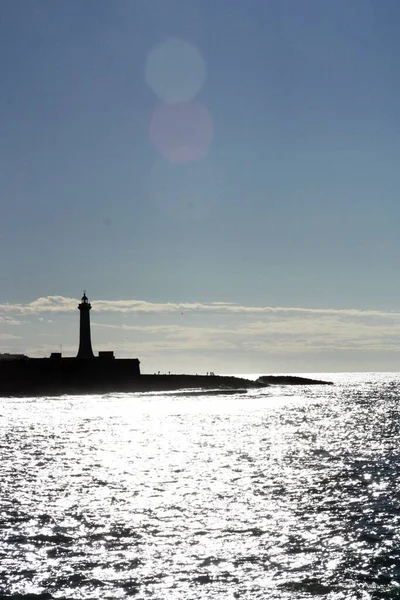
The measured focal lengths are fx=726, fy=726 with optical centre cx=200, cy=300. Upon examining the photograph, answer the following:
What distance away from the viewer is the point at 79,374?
14962 cm

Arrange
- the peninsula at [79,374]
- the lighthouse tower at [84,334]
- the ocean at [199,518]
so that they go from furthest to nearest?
1. the lighthouse tower at [84,334]
2. the peninsula at [79,374]
3. the ocean at [199,518]

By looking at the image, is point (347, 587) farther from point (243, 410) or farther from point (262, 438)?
point (243, 410)

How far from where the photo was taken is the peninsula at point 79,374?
471 ft

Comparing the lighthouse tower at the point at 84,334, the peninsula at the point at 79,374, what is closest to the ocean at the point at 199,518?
the peninsula at the point at 79,374

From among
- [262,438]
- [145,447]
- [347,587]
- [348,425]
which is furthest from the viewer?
[348,425]

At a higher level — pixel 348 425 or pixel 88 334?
pixel 88 334

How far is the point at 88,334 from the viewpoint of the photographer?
504 feet

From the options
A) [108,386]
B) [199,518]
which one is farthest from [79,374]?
[199,518]

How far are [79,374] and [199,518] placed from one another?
405ft

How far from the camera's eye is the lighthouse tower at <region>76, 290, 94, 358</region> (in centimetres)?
15262

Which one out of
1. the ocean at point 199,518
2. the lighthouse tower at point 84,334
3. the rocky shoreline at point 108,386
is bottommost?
the ocean at point 199,518

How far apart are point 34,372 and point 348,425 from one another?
267ft

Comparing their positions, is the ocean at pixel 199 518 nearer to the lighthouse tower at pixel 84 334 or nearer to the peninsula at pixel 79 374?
the peninsula at pixel 79 374

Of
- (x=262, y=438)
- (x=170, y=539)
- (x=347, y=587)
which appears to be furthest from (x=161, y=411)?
(x=347, y=587)
